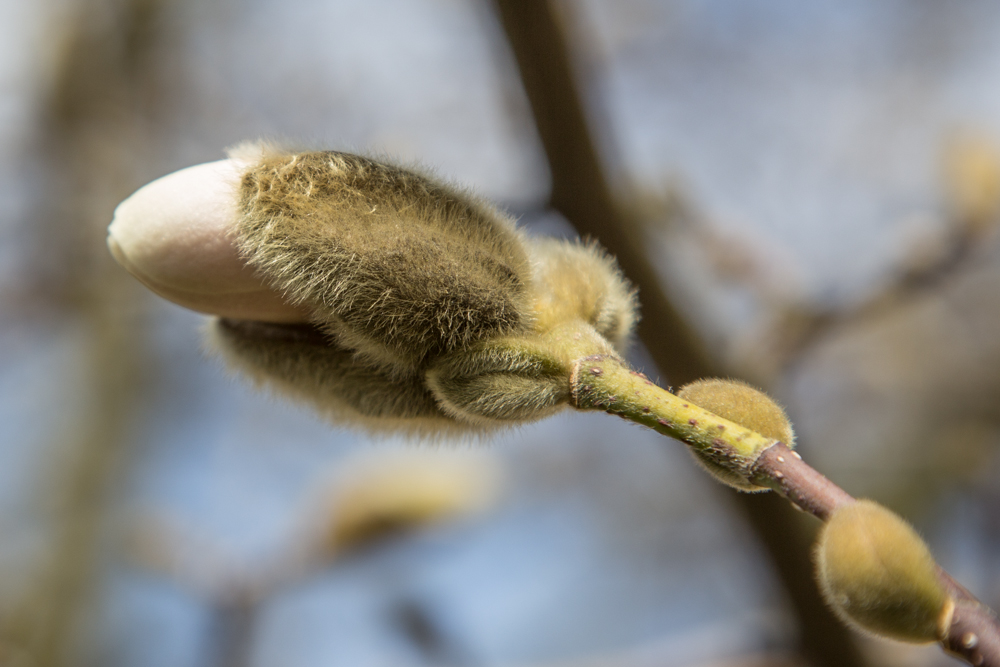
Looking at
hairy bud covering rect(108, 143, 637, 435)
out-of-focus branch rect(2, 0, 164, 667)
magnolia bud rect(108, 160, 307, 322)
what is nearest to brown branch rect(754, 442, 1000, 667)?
hairy bud covering rect(108, 143, 637, 435)

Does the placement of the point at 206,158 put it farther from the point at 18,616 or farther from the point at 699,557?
the point at 699,557

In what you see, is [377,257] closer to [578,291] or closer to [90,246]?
[578,291]

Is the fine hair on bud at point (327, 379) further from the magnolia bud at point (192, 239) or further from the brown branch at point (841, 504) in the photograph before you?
the brown branch at point (841, 504)

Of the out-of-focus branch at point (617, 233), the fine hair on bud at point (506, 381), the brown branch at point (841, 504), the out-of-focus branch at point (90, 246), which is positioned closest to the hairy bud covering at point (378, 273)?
the fine hair on bud at point (506, 381)

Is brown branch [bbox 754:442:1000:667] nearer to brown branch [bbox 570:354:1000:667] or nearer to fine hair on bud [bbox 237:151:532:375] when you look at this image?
brown branch [bbox 570:354:1000:667]

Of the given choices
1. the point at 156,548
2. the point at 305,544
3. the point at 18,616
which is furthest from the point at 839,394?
the point at 18,616

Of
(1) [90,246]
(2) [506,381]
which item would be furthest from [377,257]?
(1) [90,246]

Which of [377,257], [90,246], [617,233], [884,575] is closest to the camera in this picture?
[884,575]

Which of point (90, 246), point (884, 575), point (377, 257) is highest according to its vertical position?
point (90, 246)
